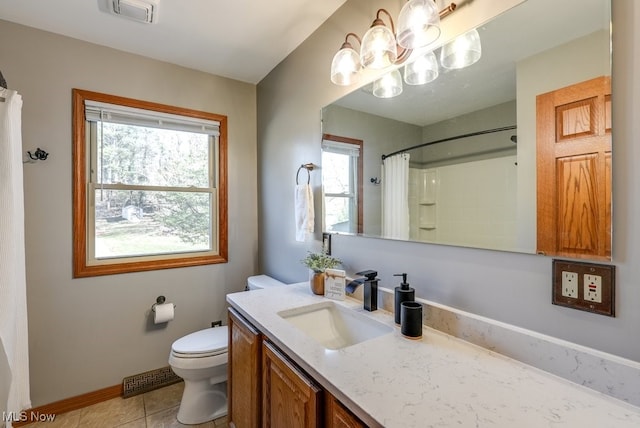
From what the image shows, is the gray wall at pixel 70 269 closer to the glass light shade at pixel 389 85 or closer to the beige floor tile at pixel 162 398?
the beige floor tile at pixel 162 398

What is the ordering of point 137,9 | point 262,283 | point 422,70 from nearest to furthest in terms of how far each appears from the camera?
point 422,70 → point 137,9 → point 262,283

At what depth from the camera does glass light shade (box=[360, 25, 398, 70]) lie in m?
1.25

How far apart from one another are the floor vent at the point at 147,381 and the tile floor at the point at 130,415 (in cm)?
4

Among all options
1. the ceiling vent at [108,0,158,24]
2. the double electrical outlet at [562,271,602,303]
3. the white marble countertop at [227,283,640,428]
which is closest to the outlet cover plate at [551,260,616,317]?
the double electrical outlet at [562,271,602,303]

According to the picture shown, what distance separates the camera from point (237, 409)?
4.79ft

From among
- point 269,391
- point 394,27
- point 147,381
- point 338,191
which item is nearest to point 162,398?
point 147,381

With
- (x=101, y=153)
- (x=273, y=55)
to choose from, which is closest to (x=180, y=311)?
(x=101, y=153)

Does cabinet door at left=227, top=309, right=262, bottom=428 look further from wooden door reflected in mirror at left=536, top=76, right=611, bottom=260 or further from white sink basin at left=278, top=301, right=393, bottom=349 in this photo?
wooden door reflected in mirror at left=536, top=76, right=611, bottom=260

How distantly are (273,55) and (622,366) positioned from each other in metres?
2.42

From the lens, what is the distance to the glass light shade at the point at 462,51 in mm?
1058

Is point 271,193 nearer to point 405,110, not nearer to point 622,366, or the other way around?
point 405,110

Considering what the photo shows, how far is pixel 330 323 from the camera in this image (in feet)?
4.72

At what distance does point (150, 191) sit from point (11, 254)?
2.97 ft

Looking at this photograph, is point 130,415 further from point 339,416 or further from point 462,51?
point 462,51
